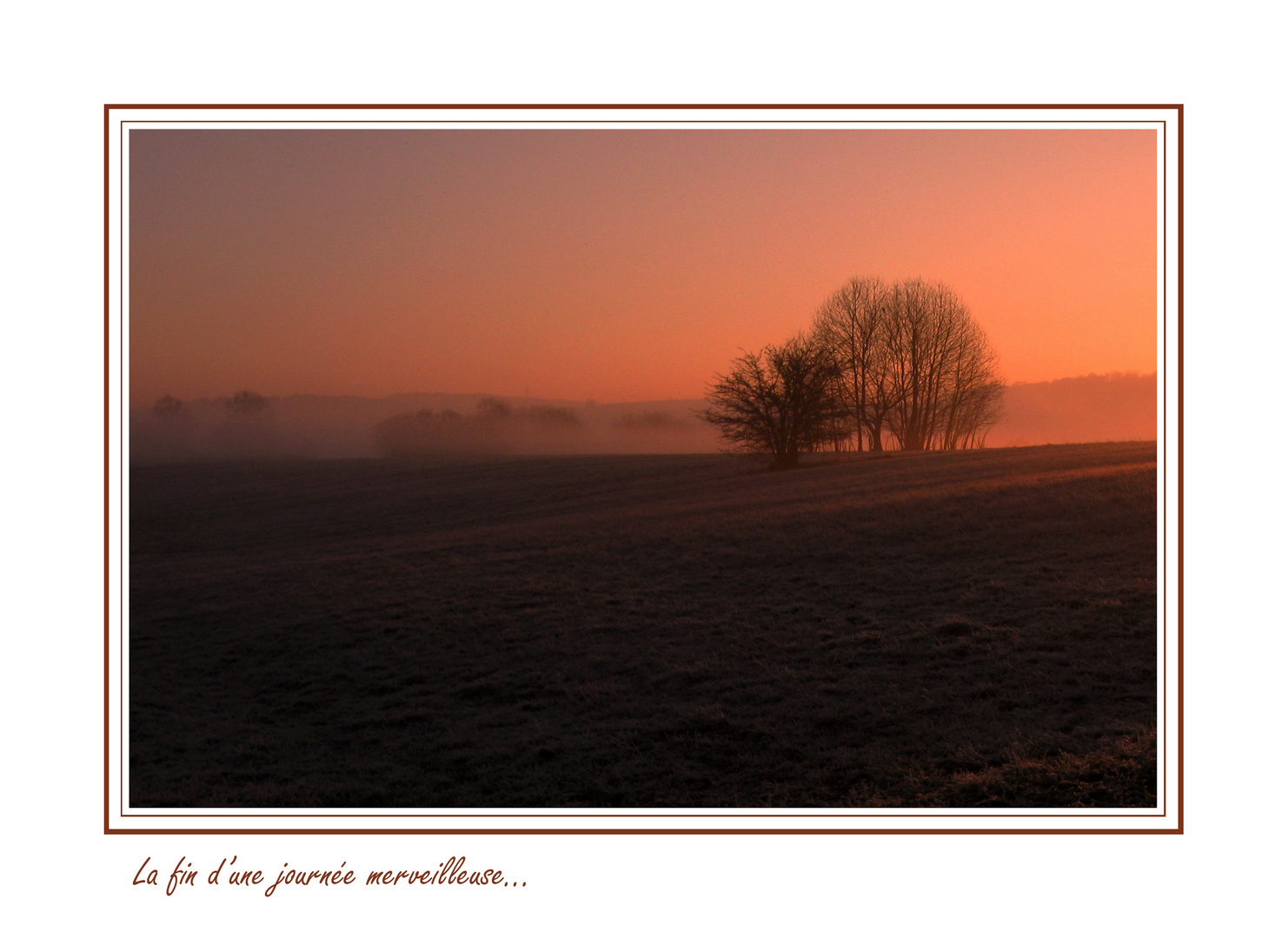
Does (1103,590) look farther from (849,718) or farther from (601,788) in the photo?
(601,788)

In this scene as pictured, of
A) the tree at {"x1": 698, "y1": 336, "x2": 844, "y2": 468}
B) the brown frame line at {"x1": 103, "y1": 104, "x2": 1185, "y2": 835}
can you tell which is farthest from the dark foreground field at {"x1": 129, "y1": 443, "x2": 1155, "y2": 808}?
the tree at {"x1": 698, "y1": 336, "x2": 844, "y2": 468}

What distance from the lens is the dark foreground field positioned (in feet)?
27.3

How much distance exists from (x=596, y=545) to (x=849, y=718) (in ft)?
39.3

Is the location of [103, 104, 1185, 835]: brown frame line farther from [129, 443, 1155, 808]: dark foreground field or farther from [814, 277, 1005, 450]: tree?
[814, 277, 1005, 450]: tree

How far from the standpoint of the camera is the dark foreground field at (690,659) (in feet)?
27.3

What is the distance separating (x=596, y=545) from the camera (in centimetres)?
2055
